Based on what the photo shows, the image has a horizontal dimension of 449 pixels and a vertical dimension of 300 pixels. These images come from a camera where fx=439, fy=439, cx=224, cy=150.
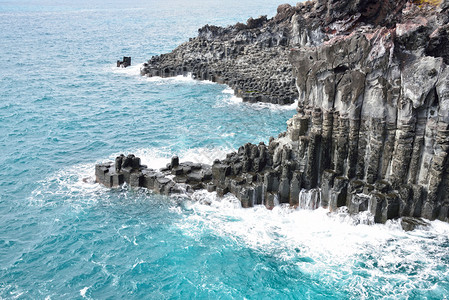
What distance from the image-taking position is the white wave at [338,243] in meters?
22.4

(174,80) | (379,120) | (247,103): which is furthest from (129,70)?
(379,120)

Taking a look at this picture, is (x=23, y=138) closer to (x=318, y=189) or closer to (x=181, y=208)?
(x=181, y=208)

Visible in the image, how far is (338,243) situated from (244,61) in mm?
46644

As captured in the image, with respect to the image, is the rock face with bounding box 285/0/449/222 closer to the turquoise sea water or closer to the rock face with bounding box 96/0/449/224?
the rock face with bounding box 96/0/449/224

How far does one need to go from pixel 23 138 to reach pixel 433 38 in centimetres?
3798

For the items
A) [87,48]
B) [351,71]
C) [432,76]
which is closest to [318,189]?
[351,71]

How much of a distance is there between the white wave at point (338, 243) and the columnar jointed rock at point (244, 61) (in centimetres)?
2608

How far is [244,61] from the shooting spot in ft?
221

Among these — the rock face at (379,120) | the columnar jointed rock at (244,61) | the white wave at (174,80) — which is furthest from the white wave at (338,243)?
the white wave at (174,80)

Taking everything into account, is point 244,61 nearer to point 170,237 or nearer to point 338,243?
point 170,237

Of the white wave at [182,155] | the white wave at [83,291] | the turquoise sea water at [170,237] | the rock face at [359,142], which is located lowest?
the white wave at [83,291]

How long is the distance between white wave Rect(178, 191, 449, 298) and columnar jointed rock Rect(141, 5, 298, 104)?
26.1 meters

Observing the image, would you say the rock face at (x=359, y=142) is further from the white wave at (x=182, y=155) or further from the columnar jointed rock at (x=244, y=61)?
the columnar jointed rock at (x=244, y=61)

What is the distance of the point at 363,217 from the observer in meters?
26.1
